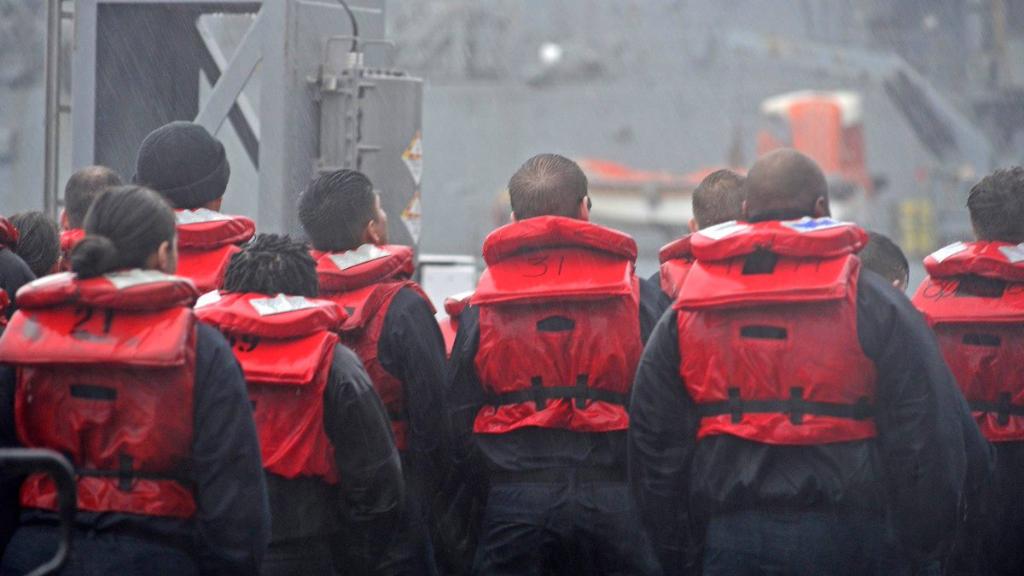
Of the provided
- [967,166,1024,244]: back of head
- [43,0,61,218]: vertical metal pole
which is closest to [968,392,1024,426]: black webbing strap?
[967,166,1024,244]: back of head

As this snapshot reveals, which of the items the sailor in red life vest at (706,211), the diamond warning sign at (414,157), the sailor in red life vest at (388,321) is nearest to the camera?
the sailor in red life vest at (388,321)

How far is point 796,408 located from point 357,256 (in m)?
1.47

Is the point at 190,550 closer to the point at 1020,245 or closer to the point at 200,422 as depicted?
the point at 200,422

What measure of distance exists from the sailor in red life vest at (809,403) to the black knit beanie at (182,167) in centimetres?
182

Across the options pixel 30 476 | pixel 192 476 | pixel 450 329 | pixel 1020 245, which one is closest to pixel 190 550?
Answer: pixel 192 476

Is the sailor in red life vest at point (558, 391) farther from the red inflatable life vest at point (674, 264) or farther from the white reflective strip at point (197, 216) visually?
the white reflective strip at point (197, 216)

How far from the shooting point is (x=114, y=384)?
2.84 metres

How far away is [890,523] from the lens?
131 inches

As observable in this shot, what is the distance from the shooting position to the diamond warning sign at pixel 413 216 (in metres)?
6.86

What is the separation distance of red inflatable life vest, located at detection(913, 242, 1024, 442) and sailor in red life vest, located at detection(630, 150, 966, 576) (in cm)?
116

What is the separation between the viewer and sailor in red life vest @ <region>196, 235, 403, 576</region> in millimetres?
3316

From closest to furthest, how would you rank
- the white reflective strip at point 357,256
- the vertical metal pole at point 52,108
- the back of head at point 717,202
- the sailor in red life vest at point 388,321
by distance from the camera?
the sailor in red life vest at point 388,321 < the white reflective strip at point 357,256 < the back of head at point 717,202 < the vertical metal pole at point 52,108

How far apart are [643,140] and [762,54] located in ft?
12.6

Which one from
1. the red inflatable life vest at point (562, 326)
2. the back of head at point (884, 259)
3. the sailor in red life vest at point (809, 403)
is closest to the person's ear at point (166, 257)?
the red inflatable life vest at point (562, 326)
